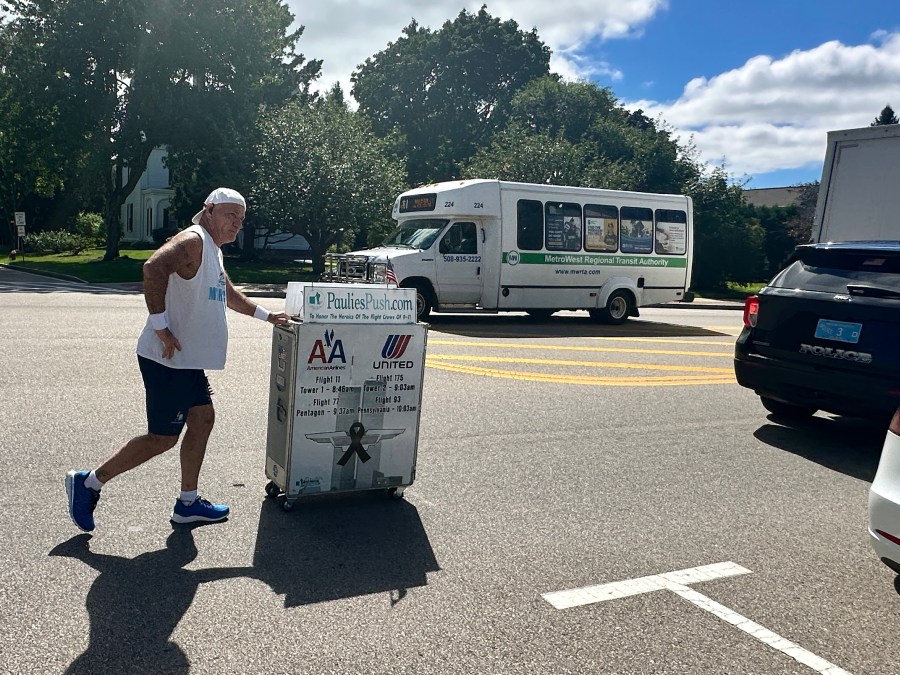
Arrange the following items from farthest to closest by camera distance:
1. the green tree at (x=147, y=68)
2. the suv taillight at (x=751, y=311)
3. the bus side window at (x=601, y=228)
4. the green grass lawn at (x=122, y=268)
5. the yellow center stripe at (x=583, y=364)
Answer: the green tree at (x=147, y=68), the green grass lawn at (x=122, y=268), the bus side window at (x=601, y=228), the yellow center stripe at (x=583, y=364), the suv taillight at (x=751, y=311)

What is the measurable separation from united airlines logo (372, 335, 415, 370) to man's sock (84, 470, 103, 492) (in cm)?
163

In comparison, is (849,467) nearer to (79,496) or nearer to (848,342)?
(848,342)

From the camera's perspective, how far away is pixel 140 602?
12.1 feet

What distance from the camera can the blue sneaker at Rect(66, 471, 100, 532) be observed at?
4391mm

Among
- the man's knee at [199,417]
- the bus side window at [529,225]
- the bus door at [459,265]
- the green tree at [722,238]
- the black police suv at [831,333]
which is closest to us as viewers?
the man's knee at [199,417]

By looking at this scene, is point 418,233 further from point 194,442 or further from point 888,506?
point 888,506

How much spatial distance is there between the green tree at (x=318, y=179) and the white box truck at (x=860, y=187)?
2246 cm

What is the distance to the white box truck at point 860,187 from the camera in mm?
10117

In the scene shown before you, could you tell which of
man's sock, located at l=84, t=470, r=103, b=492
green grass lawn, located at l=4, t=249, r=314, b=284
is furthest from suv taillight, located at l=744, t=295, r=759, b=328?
green grass lawn, located at l=4, t=249, r=314, b=284

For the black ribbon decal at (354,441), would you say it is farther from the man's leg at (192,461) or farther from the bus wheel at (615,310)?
the bus wheel at (615,310)

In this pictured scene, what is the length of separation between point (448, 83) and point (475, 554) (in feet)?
188

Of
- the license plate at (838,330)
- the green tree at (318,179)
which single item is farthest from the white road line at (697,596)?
the green tree at (318,179)

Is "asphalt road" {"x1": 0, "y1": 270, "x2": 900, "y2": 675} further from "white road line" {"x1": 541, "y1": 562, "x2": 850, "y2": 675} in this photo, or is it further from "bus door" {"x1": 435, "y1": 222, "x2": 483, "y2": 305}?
"bus door" {"x1": 435, "y1": 222, "x2": 483, "y2": 305}

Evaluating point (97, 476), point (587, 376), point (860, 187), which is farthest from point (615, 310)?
point (97, 476)
